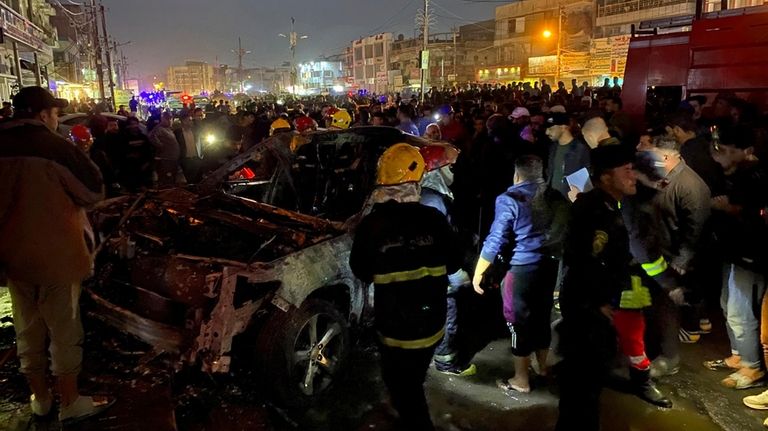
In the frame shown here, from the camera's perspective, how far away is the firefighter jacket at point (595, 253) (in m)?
3.19

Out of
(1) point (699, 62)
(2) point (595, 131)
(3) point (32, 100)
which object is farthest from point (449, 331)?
(1) point (699, 62)

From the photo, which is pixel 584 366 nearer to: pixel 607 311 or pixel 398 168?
pixel 607 311

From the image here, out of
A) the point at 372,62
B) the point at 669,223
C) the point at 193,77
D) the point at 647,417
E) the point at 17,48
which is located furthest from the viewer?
the point at 193,77

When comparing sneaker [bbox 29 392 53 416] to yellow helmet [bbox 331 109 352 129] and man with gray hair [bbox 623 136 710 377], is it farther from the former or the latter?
yellow helmet [bbox 331 109 352 129]

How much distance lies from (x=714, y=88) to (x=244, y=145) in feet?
29.0

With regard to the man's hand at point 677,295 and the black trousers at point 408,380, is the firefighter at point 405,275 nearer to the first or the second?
the black trousers at point 408,380

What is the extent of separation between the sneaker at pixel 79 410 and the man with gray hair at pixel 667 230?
4.13 metres

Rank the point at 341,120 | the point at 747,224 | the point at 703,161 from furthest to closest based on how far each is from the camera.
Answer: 1. the point at 341,120
2. the point at 703,161
3. the point at 747,224

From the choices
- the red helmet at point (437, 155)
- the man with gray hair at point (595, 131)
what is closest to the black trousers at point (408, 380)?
the red helmet at point (437, 155)

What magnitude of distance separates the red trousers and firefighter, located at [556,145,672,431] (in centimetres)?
28

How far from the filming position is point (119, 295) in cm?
428

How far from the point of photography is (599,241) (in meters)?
3.19

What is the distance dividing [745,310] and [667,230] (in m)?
0.79

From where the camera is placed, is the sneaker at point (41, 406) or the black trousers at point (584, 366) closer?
the black trousers at point (584, 366)
